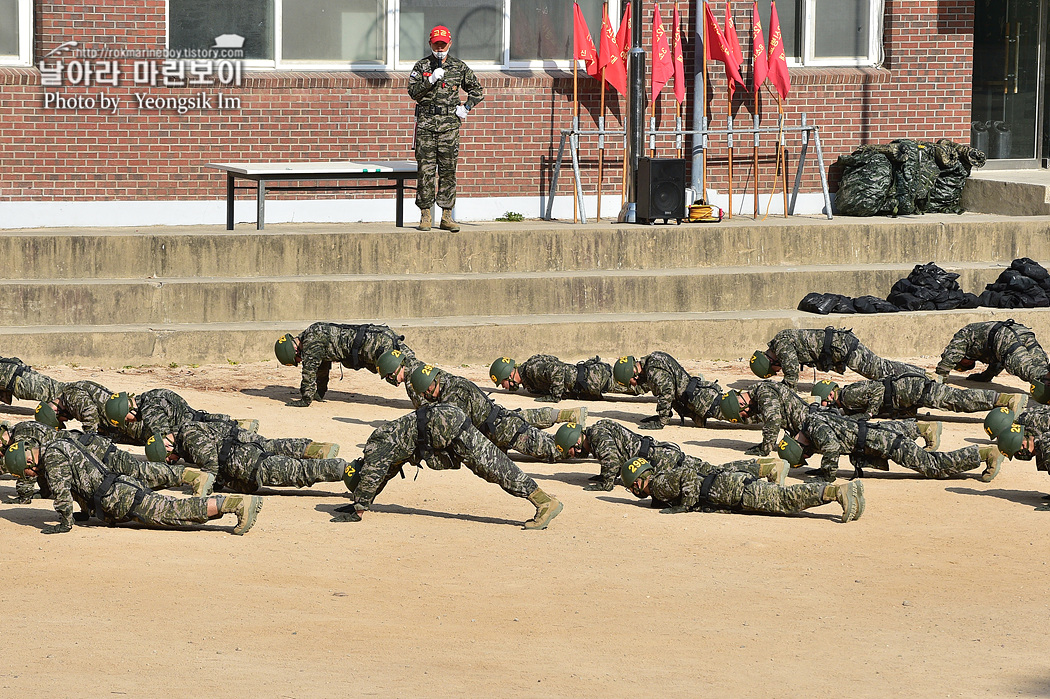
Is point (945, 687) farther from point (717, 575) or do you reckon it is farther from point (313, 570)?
point (313, 570)

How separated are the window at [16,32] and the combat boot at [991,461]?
11.5 meters

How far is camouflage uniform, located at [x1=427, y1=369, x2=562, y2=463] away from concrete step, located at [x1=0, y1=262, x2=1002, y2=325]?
4480 mm

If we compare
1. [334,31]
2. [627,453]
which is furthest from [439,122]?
[627,453]

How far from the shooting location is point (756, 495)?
949 centimetres

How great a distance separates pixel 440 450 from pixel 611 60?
10177mm

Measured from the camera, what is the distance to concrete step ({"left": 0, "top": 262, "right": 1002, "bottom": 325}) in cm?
1468

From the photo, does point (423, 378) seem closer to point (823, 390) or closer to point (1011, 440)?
point (823, 390)

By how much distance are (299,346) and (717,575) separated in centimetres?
545

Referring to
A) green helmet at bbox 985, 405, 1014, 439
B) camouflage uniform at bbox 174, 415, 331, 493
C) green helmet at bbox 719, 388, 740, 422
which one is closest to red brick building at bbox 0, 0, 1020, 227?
green helmet at bbox 719, 388, 740, 422

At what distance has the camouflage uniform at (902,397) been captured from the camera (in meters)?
12.0

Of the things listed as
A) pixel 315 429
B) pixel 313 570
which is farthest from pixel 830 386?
pixel 313 570

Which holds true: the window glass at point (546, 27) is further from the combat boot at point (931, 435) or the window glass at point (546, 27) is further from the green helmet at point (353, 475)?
the green helmet at point (353, 475)

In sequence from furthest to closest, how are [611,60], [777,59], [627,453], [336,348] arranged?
[777,59]
[611,60]
[336,348]
[627,453]

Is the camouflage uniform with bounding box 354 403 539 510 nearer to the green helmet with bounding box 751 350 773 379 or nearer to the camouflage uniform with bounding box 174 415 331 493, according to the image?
the camouflage uniform with bounding box 174 415 331 493
